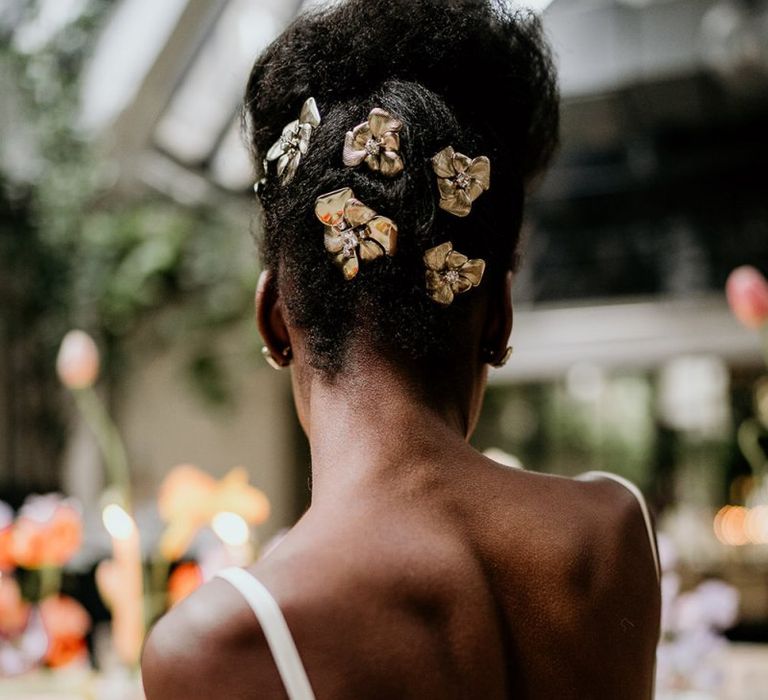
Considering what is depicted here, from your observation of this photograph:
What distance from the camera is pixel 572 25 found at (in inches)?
221

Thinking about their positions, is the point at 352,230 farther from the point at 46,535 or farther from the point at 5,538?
the point at 5,538

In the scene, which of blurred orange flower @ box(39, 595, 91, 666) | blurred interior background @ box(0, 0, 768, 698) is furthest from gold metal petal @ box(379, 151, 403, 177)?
blurred interior background @ box(0, 0, 768, 698)

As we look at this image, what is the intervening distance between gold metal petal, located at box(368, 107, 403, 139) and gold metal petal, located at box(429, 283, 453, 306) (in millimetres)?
127

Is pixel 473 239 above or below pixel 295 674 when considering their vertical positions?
above

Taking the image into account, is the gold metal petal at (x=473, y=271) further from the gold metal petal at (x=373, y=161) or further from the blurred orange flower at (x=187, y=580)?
the blurred orange flower at (x=187, y=580)

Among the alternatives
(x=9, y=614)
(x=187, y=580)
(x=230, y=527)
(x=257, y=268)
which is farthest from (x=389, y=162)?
(x=257, y=268)

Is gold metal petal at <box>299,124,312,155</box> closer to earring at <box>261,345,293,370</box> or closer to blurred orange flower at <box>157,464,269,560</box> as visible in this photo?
earring at <box>261,345,293,370</box>

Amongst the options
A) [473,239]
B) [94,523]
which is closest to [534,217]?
[94,523]

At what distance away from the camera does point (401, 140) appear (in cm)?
79

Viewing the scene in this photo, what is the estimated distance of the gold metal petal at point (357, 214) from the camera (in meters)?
0.78

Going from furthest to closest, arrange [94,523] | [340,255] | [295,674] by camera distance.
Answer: [94,523], [340,255], [295,674]

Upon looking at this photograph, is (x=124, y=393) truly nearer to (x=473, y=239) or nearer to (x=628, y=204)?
(x=628, y=204)

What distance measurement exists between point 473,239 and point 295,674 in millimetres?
367

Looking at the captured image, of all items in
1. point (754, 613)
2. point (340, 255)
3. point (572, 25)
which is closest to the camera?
point (340, 255)
